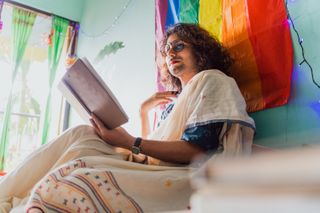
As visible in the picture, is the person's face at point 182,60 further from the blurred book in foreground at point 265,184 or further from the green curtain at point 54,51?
the green curtain at point 54,51

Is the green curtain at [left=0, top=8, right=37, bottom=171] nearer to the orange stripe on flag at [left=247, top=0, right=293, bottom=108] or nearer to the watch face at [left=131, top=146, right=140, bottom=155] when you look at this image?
the watch face at [left=131, top=146, right=140, bottom=155]

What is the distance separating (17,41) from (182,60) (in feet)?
5.55

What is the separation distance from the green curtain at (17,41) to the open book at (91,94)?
1439 mm

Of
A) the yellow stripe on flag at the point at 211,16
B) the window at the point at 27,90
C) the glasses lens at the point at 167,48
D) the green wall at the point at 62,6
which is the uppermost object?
the green wall at the point at 62,6

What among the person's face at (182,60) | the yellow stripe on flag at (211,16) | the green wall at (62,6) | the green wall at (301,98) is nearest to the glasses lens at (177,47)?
the person's face at (182,60)

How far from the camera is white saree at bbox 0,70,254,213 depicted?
0.66m

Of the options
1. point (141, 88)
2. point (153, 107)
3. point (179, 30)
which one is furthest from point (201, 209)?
point (141, 88)

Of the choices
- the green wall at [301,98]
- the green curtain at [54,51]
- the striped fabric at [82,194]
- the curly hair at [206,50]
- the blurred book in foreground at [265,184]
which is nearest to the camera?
the blurred book in foreground at [265,184]

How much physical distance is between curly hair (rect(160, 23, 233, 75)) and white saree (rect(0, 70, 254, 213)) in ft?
0.53

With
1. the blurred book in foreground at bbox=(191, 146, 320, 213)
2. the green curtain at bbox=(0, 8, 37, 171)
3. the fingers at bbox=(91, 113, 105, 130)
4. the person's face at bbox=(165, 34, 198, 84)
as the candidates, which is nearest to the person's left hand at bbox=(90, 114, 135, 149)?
the fingers at bbox=(91, 113, 105, 130)

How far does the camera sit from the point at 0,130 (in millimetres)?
2268

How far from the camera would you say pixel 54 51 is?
254cm

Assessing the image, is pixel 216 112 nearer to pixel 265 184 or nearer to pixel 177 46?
pixel 177 46

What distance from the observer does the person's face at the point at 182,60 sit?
47.7 inches
